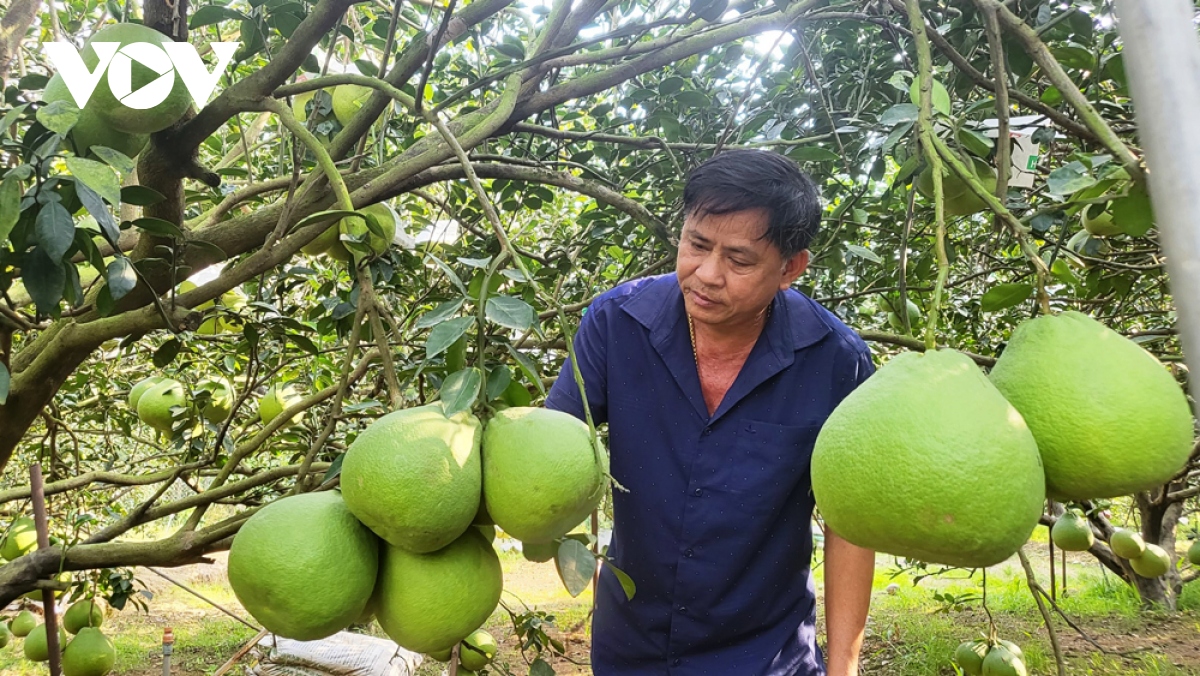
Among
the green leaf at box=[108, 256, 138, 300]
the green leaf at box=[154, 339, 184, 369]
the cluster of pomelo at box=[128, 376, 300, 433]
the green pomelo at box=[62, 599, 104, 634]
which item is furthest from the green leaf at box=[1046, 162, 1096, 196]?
the green pomelo at box=[62, 599, 104, 634]

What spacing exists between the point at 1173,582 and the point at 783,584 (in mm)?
6441

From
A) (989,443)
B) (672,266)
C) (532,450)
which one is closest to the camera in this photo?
(989,443)

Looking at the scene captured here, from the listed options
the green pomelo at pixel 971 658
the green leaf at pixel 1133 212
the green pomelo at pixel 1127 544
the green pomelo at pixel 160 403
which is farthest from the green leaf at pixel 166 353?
the green pomelo at pixel 1127 544

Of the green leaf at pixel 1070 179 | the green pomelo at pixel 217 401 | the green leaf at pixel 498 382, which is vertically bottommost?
the green pomelo at pixel 217 401

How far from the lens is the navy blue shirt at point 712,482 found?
1.76 metres

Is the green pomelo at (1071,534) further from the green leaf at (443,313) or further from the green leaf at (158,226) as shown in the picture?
the green leaf at (158,226)

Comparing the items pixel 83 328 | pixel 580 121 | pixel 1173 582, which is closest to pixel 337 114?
pixel 83 328

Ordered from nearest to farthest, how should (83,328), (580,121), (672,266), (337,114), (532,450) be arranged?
(532,450) < (83,328) < (337,114) < (672,266) < (580,121)

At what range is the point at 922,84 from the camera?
74cm

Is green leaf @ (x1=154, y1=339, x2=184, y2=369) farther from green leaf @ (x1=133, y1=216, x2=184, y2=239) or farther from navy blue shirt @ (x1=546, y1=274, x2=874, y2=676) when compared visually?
navy blue shirt @ (x1=546, y1=274, x2=874, y2=676)

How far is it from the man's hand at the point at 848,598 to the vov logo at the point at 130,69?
1488mm

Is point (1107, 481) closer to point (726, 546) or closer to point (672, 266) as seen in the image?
point (726, 546)

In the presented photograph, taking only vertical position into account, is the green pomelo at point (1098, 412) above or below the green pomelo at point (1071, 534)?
above

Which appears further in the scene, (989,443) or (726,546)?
(726,546)
